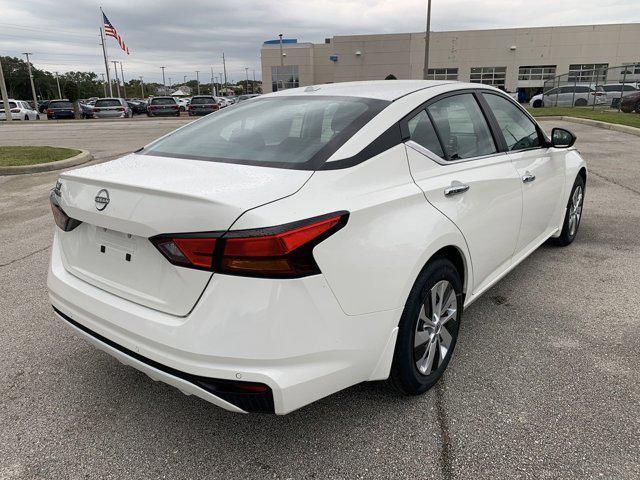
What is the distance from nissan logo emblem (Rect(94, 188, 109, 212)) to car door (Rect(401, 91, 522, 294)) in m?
1.44

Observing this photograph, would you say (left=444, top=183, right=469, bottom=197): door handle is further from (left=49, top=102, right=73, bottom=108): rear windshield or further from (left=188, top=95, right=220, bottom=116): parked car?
(left=49, top=102, right=73, bottom=108): rear windshield

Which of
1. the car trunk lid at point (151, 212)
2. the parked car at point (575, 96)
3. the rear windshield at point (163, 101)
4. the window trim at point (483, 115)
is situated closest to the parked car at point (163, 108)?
the rear windshield at point (163, 101)

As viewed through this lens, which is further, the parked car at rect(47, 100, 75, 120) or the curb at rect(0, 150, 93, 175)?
the parked car at rect(47, 100, 75, 120)

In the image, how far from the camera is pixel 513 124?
378 cm

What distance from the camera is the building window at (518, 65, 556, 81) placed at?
55.3 m

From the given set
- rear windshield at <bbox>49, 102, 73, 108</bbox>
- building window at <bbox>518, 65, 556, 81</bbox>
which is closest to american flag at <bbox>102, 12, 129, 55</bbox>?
rear windshield at <bbox>49, 102, 73, 108</bbox>

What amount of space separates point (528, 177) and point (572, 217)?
1828mm

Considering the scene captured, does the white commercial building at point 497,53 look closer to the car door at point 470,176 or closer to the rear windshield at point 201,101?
the rear windshield at point 201,101

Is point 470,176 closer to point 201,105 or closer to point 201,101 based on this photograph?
point 201,105

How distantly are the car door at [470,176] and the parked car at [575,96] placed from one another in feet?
87.2

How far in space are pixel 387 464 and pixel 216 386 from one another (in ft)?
2.88

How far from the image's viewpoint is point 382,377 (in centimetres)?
231

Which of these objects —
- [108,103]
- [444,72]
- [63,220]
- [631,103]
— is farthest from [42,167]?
[444,72]

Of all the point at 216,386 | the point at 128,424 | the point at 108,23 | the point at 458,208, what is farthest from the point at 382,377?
the point at 108,23
